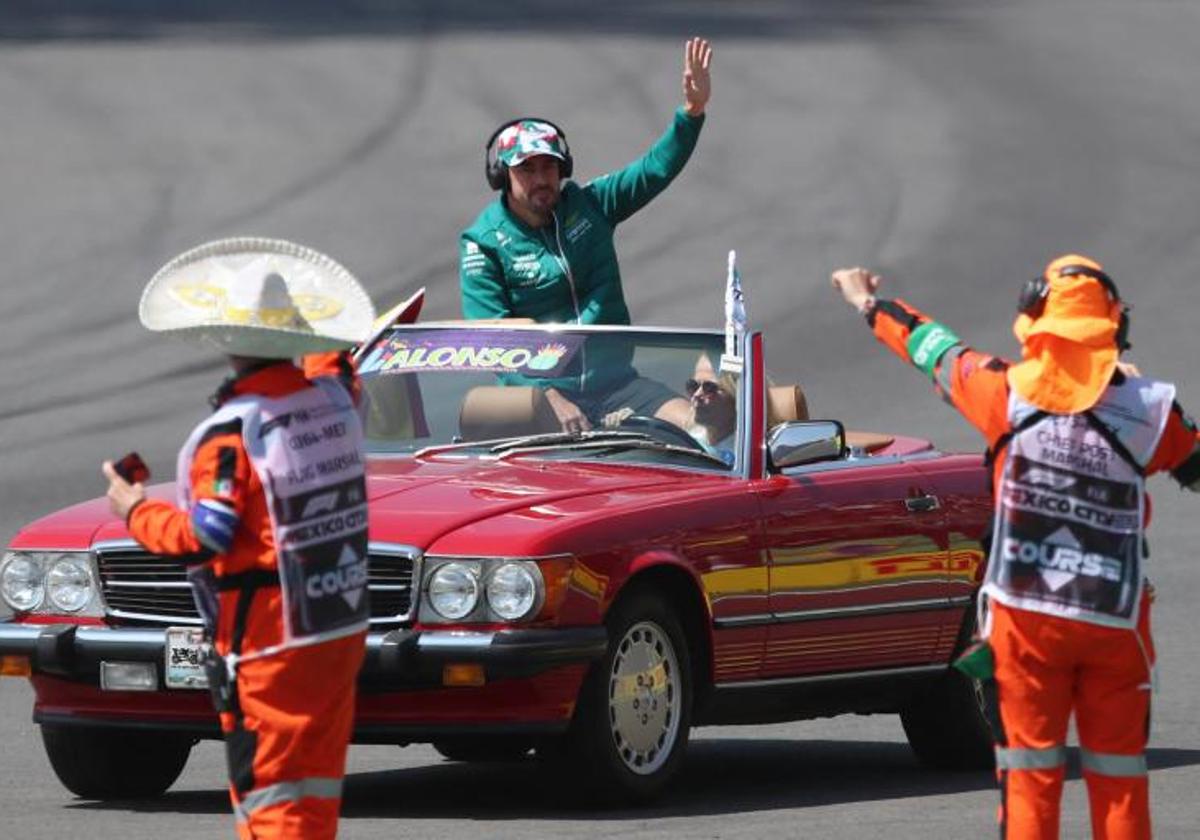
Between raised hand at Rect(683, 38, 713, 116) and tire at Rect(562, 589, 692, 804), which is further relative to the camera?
raised hand at Rect(683, 38, 713, 116)

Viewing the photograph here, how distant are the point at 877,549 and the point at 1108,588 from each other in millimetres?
3458

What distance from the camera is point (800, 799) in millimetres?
10562

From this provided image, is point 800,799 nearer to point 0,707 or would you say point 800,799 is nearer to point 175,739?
point 175,739

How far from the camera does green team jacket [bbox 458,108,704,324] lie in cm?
1205

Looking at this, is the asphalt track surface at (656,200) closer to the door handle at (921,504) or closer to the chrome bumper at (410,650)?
the chrome bumper at (410,650)

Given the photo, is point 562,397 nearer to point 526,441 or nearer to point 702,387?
point 526,441

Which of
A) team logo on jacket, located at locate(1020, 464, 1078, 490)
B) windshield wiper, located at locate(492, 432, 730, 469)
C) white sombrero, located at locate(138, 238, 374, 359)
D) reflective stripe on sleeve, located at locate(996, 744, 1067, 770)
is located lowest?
reflective stripe on sleeve, located at locate(996, 744, 1067, 770)

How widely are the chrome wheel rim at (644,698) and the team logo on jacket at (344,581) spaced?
2.75m

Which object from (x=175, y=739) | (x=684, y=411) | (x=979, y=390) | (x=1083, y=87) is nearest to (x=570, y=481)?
(x=684, y=411)

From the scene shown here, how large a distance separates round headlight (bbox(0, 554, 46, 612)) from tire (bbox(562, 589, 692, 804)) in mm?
1742

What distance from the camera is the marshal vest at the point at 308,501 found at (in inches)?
276

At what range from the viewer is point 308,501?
7078 millimetres

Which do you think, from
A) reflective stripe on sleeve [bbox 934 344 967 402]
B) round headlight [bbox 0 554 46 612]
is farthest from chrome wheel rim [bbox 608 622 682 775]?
reflective stripe on sleeve [bbox 934 344 967 402]

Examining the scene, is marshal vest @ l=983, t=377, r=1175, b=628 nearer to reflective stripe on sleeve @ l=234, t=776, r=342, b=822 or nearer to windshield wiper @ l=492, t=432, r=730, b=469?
reflective stripe on sleeve @ l=234, t=776, r=342, b=822
